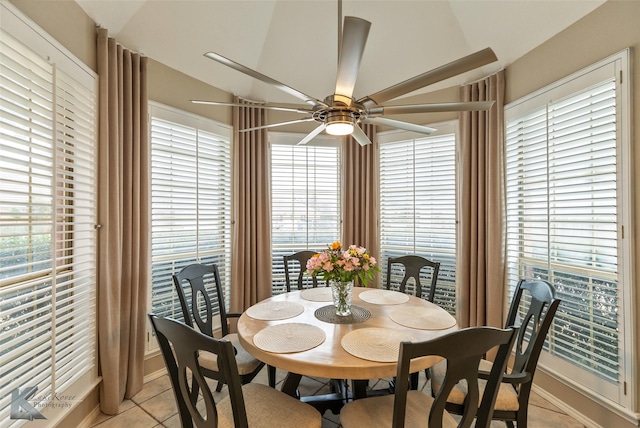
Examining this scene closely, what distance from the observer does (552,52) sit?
7.52 feet

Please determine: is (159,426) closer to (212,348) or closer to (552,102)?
(212,348)

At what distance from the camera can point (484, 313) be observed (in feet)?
9.20

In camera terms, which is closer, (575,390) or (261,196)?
(575,390)

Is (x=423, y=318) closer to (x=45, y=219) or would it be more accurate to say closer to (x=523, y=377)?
(x=523, y=377)

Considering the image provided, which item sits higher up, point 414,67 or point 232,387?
point 414,67

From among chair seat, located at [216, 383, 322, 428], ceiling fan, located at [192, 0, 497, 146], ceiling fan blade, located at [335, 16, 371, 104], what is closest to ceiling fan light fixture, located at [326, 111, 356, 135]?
ceiling fan, located at [192, 0, 497, 146]

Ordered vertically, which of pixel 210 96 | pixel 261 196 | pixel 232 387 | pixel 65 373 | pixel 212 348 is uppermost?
pixel 210 96

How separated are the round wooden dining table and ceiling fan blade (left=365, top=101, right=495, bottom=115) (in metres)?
1.30

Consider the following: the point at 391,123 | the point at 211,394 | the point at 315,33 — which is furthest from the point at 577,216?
the point at 315,33

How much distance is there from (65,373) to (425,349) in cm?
212

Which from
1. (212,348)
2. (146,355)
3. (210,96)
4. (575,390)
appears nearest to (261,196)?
(210,96)

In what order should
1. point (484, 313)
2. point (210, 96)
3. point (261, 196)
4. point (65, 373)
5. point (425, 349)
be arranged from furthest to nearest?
1. point (261, 196)
2. point (210, 96)
3. point (484, 313)
4. point (65, 373)
5. point (425, 349)

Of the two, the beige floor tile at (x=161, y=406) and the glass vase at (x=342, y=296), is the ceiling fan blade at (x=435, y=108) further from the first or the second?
the beige floor tile at (x=161, y=406)

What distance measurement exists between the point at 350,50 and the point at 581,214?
198 cm
